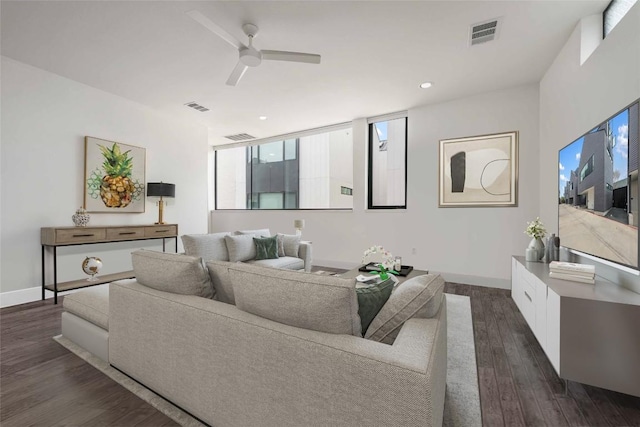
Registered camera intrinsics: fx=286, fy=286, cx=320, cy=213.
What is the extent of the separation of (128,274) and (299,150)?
3927 mm

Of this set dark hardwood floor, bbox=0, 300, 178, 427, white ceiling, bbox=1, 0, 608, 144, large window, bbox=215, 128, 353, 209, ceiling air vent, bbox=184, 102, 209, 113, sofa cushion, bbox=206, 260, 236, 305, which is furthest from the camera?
large window, bbox=215, 128, 353, 209

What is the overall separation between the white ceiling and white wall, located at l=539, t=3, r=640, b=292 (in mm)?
259

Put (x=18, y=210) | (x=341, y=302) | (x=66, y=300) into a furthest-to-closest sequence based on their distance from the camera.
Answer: (x=18, y=210), (x=66, y=300), (x=341, y=302)

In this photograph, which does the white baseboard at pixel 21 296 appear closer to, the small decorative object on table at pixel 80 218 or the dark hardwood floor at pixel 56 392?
the small decorative object on table at pixel 80 218

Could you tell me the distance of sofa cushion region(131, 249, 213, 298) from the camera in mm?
1568

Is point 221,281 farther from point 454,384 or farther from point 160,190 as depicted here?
point 160,190

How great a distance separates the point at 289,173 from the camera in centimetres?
646

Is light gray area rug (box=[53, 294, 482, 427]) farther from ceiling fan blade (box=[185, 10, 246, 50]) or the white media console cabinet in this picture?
ceiling fan blade (box=[185, 10, 246, 50])

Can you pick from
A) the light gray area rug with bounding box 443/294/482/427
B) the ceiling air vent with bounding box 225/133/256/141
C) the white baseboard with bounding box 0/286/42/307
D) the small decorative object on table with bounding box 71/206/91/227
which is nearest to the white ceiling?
the small decorative object on table with bounding box 71/206/91/227

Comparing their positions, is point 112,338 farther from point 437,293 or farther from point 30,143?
point 30,143

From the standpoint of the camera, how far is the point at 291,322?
1.18 meters

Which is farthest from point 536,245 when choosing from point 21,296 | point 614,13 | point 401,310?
point 21,296

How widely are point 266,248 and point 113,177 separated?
8.53 feet

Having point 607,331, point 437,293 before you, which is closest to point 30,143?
point 437,293
